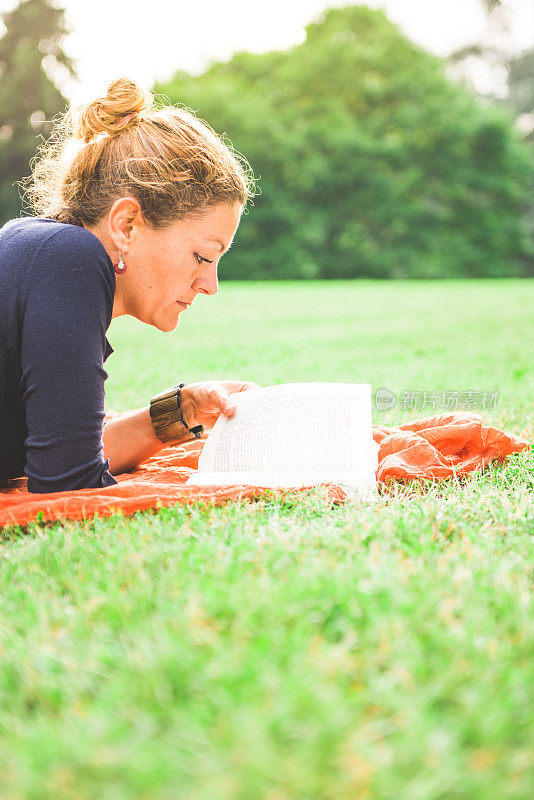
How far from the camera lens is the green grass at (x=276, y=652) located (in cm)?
79

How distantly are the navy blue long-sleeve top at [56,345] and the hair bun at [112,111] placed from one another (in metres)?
0.41

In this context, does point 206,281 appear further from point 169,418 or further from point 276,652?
point 276,652

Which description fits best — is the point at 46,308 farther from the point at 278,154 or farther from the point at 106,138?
the point at 278,154

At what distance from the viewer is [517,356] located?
511cm

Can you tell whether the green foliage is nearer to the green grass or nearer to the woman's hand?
the woman's hand

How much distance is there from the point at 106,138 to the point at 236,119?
23.4 metres

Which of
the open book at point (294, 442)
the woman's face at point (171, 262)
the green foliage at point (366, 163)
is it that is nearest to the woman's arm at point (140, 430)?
the open book at point (294, 442)

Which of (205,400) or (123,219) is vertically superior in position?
(123,219)

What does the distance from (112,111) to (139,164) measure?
0.23 meters

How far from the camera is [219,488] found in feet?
5.95

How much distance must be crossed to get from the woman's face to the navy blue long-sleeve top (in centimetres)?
24

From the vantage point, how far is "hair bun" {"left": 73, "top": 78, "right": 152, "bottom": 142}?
6.72 feet

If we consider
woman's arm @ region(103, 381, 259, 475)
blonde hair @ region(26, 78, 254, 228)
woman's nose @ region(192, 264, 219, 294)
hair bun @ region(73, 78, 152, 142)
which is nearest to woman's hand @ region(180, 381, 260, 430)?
woman's arm @ region(103, 381, 259, 475)

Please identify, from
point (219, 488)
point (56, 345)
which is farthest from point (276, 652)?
point (56, 345)
